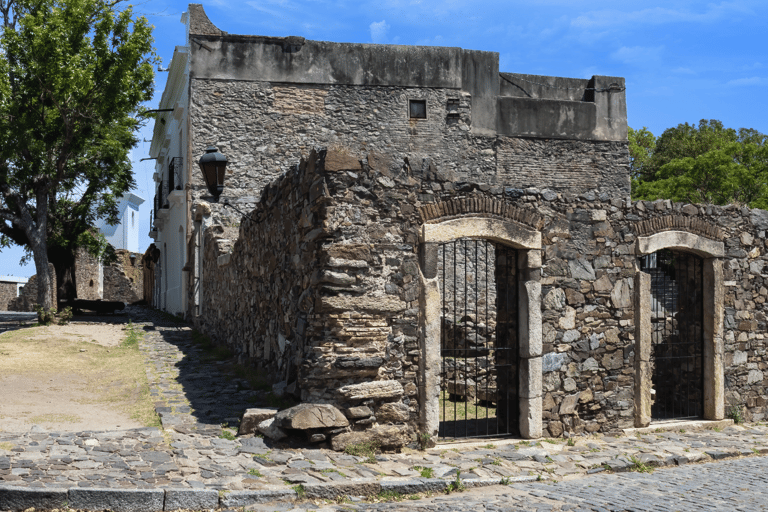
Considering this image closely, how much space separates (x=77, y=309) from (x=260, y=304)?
550 inches

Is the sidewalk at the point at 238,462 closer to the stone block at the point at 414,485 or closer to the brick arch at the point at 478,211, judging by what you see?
the stone block at the point at 414,485

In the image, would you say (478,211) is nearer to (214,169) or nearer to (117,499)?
(117,499)

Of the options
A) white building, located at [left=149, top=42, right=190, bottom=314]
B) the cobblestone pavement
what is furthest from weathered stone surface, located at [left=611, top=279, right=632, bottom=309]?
white building, located at [left=149, top=42, right=190, bottom=314]

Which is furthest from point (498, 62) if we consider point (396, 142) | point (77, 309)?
point (77, 309)

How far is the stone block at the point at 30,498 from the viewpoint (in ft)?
14.8

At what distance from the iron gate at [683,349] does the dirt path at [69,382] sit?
6.39 meters

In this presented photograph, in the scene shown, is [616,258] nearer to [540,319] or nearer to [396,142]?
[540,319]

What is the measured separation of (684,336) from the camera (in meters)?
8.90

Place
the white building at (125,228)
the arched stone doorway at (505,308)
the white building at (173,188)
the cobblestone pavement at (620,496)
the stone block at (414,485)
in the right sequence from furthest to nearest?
1. the white building at (125,228)
2. the white building at (173,188)
3. the arched stone doorway at (505,308)
4. the stone block at (414,485)
5. the cobblestone pavement at (620,496)

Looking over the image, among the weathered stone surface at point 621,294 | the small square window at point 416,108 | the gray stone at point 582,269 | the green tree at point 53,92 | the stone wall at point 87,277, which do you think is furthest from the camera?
the stone wall at point 87,277

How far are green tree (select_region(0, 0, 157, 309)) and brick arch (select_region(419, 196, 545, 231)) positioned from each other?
11388mm

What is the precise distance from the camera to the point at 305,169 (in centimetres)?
693

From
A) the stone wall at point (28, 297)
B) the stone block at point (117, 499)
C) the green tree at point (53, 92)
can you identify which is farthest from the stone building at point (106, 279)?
the stone block at point (117, 499)

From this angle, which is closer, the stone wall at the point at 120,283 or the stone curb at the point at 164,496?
the stone curb at the point at 164,496
